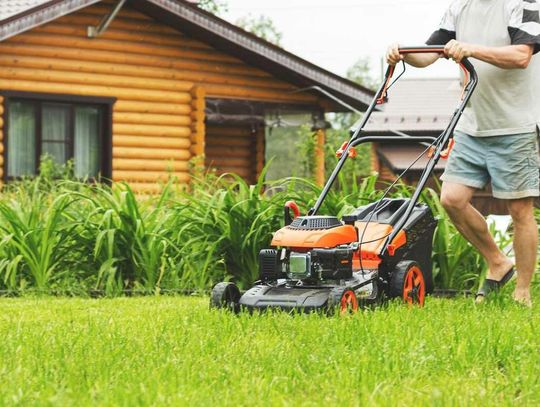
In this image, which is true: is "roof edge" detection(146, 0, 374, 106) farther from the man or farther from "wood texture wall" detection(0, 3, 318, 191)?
the man

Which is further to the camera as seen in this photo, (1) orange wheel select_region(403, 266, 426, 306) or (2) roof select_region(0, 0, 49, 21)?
(2) roof select_region(0, 0, 49, 21)

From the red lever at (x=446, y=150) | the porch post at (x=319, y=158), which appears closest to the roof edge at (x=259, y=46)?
the porch post at (x=319, y=158)

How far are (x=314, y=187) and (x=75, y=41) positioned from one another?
32.4 feet

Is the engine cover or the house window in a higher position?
the house window

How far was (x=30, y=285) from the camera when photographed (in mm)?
7828

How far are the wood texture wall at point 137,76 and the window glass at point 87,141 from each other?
0.34 m

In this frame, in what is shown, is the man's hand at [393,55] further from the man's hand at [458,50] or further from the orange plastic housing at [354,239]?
the orange plastic housing at [354,239]

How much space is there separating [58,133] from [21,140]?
0.68 metres

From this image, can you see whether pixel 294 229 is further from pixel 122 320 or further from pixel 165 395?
pixel 165 395

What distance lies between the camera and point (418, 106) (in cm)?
3052

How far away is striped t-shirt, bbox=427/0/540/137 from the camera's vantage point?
6.21 meters

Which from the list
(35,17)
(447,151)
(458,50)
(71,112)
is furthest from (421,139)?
(71,112)

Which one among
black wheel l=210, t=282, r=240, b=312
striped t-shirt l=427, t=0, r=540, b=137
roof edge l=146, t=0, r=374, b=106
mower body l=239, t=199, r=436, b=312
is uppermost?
roof edge l=146, t=0, r=374, b=106

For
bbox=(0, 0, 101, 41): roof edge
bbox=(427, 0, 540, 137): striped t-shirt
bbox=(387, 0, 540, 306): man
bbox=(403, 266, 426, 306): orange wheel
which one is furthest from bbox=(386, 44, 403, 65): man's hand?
bbox=(0, 0, 101, 41): roof edge
